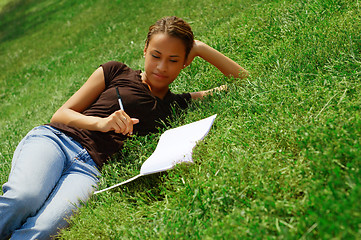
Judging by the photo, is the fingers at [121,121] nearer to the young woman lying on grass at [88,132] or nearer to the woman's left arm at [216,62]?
the young woman lying on grass at [88,132]

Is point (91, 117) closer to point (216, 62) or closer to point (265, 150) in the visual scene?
point (216, 62)

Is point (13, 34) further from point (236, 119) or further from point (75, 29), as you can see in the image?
point (236, 119)

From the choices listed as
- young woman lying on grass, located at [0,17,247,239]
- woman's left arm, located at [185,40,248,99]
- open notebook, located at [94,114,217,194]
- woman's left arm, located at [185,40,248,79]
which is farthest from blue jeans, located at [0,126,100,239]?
woman's left arm, located at [185,40,248,79]

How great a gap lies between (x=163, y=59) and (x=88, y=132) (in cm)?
107

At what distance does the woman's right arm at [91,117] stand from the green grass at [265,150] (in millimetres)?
307

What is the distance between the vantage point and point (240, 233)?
1952 millimetres

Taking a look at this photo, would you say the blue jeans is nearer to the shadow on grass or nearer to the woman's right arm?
the woman's right arm

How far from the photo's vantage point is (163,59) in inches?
150

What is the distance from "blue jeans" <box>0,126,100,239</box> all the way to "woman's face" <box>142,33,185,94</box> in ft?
3.47

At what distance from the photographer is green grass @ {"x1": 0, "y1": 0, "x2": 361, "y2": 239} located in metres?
1.97

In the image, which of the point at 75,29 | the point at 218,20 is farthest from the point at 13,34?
the point at 218,20

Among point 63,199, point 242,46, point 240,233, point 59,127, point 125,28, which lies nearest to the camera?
point 240,233

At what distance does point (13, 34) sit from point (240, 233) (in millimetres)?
17417

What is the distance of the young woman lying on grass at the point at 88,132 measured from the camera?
3.00 metres
